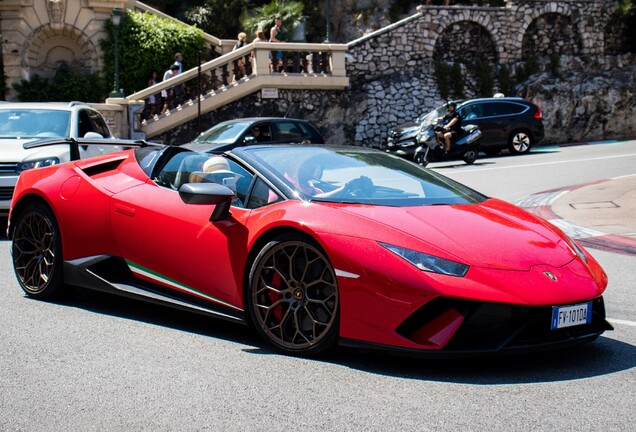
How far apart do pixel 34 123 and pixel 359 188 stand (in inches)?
333

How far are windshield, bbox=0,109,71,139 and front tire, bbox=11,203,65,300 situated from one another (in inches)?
223

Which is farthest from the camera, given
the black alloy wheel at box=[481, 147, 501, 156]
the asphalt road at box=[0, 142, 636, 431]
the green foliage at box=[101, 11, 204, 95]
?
the green foliage at box=[101, 11, 204, 95]

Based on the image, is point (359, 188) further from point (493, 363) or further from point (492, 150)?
point (492, 150)

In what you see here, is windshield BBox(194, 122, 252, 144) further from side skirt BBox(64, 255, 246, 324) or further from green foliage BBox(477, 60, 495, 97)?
green foliage BBox(477, 60, 495, 97)

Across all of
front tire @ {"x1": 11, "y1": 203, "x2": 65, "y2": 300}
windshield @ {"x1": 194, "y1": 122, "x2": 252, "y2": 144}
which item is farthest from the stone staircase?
front tire @ {"x1": 11, "y1": 203, "x2": 65, "y2": 300}

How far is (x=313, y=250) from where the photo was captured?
532 cm

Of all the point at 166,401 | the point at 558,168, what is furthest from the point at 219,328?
the point at 558,168

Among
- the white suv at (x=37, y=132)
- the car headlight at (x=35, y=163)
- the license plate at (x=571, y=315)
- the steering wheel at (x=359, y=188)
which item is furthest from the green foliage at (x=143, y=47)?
the license plate at (x=571, y=315)

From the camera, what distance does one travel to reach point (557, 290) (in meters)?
5.05

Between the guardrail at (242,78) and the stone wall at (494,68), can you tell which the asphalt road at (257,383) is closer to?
the guardrail at (242,78)

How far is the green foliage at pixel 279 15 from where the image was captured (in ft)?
111

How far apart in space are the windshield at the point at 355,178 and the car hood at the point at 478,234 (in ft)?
0.71

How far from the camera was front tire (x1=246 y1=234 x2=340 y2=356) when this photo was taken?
5.26 m

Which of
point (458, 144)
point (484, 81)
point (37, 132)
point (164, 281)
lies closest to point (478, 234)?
point (164, 281)
